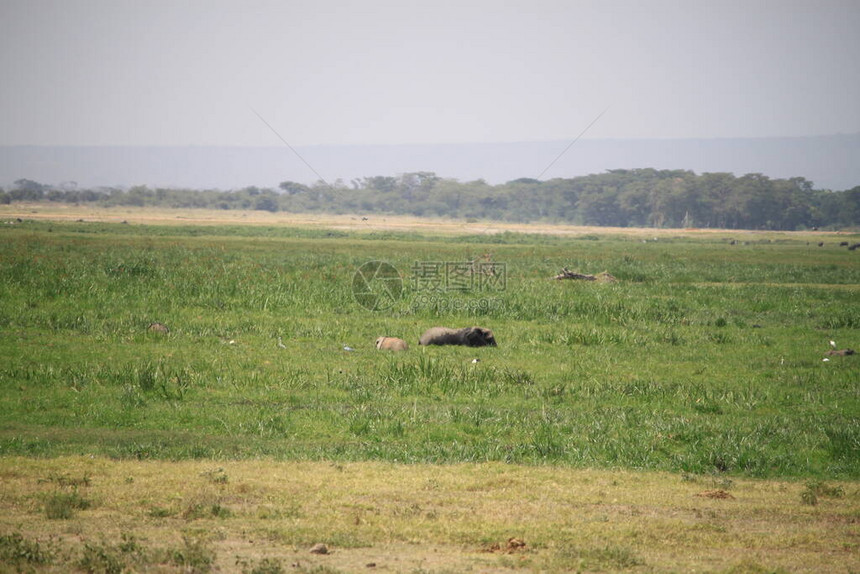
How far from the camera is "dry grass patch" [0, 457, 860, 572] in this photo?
20.8 ft

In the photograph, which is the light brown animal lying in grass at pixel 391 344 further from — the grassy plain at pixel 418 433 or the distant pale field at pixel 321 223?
the distant pale field at pixel 321 223

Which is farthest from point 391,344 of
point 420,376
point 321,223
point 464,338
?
point 321,223

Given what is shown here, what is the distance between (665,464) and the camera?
387 inches

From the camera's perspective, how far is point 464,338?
1750 cm

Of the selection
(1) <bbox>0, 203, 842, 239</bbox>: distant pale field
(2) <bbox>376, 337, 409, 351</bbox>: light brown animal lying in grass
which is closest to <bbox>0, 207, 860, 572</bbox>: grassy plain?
(2) <bbox>376, 337, 409, 351</bbox>: light brown animal lying in grass

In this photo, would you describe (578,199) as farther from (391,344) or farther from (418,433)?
(418,433)

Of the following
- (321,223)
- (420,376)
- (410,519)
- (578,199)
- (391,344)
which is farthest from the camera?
(578,199)

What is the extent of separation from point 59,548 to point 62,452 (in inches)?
138

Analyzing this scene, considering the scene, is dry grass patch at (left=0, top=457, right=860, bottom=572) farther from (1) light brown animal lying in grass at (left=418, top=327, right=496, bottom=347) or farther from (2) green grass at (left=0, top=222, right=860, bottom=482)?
(1) light brown animal lying in grass at (left=418, top=327, right=496, bottom=347)

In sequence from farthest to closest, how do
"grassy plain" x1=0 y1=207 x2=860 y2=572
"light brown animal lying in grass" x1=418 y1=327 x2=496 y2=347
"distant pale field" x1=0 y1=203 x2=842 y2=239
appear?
1. "distant pale field" x1=0 y1=203 x2=842 y2=239
2. "light brown animal lying in grass" x1=418 y1=327 x2=496 y2=347
3. "grassy plain" x1=0 y1=207 x2=860 y2=572

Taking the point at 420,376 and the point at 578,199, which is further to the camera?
the point at 578,199

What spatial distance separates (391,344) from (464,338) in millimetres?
1702

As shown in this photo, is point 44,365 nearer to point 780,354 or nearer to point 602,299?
point 780,354

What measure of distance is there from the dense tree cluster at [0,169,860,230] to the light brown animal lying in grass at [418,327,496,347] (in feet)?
413
